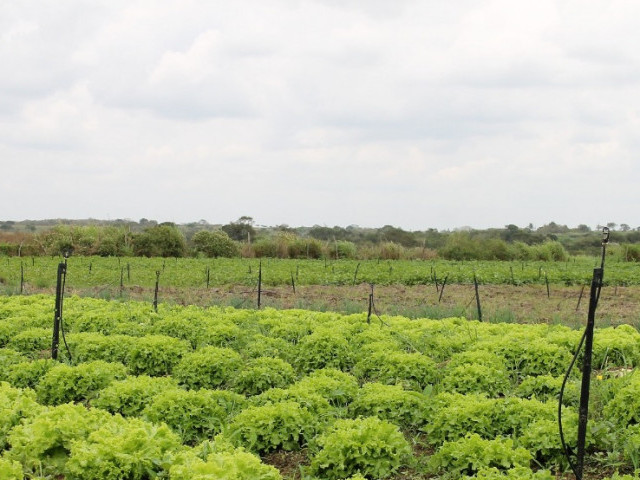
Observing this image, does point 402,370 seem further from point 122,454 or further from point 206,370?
point 122,454

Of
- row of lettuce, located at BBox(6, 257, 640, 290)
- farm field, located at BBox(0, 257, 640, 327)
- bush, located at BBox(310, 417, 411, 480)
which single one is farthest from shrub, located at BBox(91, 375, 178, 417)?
row of lettuce, located at BBox(6, 257, 640, 290)

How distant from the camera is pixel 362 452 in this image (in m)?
5.27

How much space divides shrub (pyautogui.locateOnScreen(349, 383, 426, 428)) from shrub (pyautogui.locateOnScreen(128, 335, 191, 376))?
122 inches

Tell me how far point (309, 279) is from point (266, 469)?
18467 mm

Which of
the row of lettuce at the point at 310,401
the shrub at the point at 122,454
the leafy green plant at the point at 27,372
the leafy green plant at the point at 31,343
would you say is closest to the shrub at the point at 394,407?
the row of lettuce at the point at 310,401

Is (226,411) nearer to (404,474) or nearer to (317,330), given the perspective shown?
(404,474)

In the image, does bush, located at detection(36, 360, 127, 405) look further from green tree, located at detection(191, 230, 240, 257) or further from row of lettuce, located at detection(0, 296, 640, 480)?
green tree, located at detection(191, 230, 240, 257)

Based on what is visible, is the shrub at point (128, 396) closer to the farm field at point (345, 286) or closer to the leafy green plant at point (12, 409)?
the leafy green plant at point (12, 409)

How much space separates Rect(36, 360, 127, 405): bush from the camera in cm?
744

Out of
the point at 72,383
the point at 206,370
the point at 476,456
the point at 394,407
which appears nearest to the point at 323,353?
the point at 206,370

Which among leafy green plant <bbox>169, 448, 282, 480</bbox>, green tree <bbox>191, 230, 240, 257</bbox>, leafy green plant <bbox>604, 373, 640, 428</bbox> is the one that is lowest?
leafy green plant <bbox>169, 448, 282, 480</bbox>

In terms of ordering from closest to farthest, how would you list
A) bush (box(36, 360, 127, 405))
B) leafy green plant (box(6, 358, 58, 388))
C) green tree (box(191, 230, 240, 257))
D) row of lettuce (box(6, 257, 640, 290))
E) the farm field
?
bush (box(36, 360, 127, 405)) < leafy green plant (box(6, 358, 58, 388)) < the farm field < row of lettuce (box(6, 257, 640, 290)) < green tree (box(191, 230, 240, 257))

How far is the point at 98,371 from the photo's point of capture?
7.66m

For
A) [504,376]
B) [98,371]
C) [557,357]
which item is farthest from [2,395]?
[557,357]
